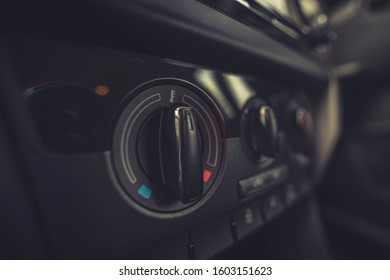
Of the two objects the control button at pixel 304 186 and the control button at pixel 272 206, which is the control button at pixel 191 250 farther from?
the control button at pixel 304 186

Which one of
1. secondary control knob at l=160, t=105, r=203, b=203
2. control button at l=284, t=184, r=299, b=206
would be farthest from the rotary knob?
control button at l=284, t=184, r=299, b=206

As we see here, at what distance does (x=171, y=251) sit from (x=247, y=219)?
0.48 ft

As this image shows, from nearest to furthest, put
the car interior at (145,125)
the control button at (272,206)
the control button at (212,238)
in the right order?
1. the car interior at (145,125)
2. the control button at (212,238)
3. the control button at (272,206)

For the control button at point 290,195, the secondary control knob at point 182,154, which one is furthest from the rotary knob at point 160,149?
the control button at point 290,195

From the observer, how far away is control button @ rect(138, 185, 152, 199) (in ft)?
0.90

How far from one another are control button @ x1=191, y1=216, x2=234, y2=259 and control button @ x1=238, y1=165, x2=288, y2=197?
0.05 m

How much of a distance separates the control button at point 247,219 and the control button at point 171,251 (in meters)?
0.10

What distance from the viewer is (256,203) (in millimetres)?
417

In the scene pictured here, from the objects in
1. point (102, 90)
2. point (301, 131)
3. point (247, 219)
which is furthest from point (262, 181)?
point (102, 90)

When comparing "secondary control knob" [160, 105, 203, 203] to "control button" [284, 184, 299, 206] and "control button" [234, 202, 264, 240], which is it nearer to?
"control button" [234, 202, 264, 240]

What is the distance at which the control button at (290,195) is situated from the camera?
19.0 inches

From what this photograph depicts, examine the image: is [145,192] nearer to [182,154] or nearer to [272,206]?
[182,154]

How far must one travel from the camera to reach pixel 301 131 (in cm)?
51
